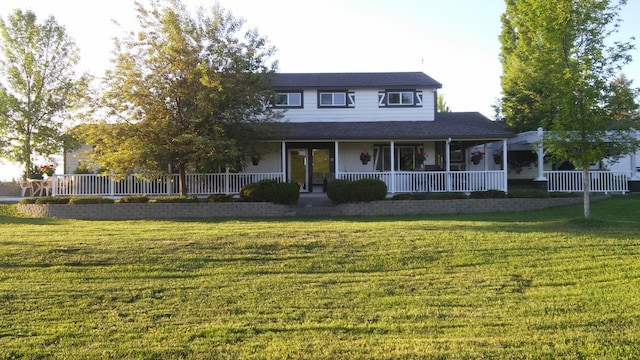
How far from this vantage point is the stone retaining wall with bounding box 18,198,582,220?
636 inches

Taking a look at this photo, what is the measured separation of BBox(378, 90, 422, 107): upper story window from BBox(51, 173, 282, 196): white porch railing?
6292mm

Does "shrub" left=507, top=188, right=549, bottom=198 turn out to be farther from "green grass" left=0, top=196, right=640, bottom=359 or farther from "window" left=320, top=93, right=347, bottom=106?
"window" left=320, top=93, right=347, bottom=106

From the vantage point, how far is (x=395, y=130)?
20000mm

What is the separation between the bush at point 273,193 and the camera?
640 inches

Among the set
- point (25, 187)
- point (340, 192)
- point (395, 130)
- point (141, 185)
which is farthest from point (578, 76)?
point (25, 187)

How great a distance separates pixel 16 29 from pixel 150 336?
24.3 meters

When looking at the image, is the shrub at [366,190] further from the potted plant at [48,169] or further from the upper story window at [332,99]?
the potted plant at [48,169]

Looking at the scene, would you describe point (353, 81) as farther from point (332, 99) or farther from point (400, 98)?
point (400, 98)

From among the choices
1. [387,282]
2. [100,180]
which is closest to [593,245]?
[387,282]

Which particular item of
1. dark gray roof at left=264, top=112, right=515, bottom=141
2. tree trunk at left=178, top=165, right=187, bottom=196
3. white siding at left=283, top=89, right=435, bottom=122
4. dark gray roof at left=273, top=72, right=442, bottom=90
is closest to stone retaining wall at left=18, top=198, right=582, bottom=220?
tree trunk at left=178, top=165, right=187, bottom=196

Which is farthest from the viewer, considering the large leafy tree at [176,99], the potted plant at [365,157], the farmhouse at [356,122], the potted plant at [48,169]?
the potted plant at [48,169]

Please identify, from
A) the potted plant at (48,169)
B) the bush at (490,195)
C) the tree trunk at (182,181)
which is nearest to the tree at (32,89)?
the potted plant at (48,169)

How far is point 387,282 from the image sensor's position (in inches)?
280

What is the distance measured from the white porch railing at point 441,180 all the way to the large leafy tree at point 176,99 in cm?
538
